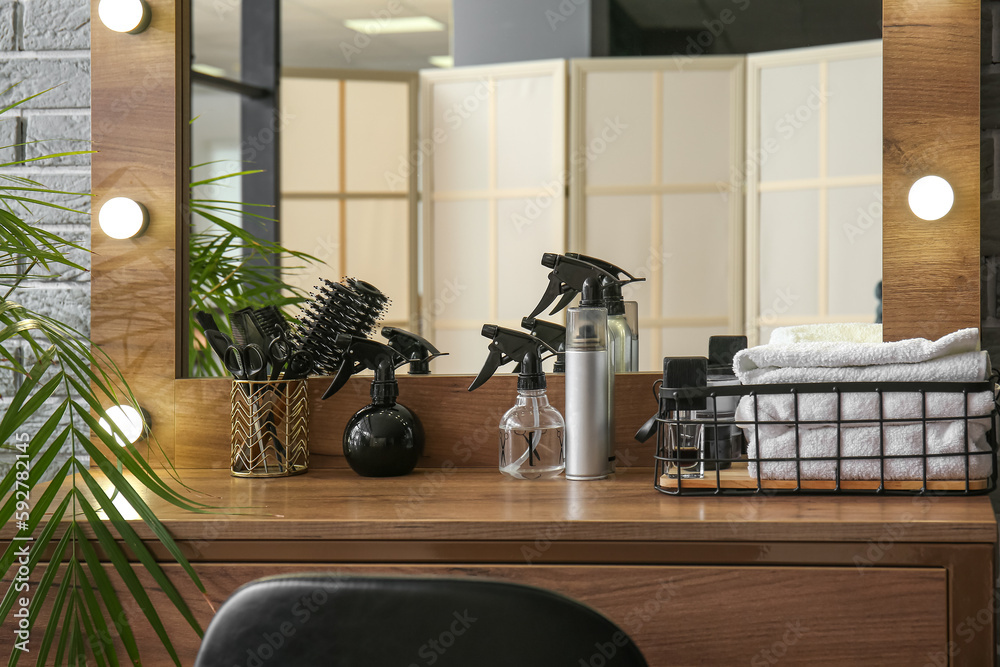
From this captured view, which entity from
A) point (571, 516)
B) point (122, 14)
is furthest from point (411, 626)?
point (122, 14)

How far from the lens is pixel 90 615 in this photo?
874mm

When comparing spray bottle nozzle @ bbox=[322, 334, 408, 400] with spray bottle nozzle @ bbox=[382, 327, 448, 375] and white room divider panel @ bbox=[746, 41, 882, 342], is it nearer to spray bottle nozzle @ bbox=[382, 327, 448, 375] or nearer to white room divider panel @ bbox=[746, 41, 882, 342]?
spray bottle nozzle @ bbox=[382, 327, 448, 375]

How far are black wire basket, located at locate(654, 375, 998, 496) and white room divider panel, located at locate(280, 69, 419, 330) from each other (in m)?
0.50

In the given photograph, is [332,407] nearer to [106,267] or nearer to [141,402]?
[141,402]

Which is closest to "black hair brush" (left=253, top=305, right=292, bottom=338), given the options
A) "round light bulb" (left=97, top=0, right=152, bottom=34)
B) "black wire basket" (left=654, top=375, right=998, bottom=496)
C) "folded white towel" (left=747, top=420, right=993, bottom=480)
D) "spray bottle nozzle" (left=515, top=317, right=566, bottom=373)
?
"spray bottle nozzle" (left=515, top=317, right=566, bottom=373)

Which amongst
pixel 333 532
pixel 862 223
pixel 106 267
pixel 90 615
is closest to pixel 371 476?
pixel 333 532

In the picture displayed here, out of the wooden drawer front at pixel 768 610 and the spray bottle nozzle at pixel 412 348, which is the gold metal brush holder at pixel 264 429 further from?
the wooden drawer front at pixel 768 610

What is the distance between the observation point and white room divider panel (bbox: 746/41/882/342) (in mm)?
1127

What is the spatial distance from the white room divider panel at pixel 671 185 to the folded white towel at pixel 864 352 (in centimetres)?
20

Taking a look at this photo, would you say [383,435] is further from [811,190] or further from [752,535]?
[811,190]

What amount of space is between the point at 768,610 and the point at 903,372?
1.08ft

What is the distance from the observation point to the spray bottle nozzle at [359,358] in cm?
112

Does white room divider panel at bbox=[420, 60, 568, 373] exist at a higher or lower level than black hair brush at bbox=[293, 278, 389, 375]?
higher

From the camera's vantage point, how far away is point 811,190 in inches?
45.1
